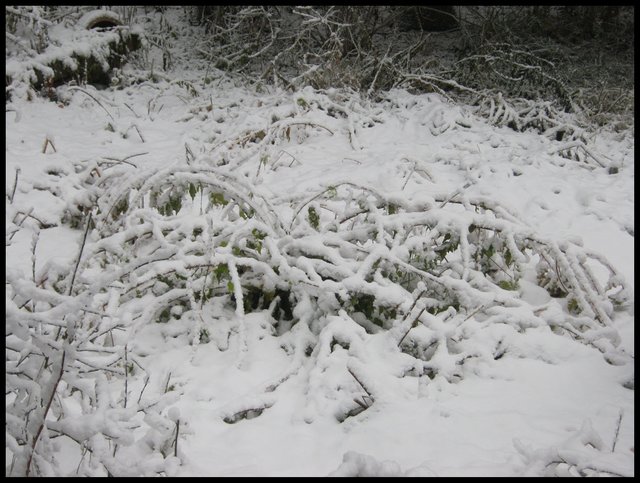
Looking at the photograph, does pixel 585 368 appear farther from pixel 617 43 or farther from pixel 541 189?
pixel 617 43

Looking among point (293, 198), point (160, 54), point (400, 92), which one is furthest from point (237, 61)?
point (293, 198)

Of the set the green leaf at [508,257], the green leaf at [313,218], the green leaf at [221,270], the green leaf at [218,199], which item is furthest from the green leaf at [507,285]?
the green leaf at [218,199]

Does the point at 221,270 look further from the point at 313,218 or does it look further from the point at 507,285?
the point at 507,285

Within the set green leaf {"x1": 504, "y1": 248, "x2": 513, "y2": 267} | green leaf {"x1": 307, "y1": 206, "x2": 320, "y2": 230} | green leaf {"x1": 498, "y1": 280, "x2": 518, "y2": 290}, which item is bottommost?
green leaf {"x1": 498, "y1": 280, "x2": 518, "y2": 290}

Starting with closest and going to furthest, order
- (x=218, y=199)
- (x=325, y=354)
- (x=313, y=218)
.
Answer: (x=325, y=354) → (x=218, y=199) → (x=313, y=218)

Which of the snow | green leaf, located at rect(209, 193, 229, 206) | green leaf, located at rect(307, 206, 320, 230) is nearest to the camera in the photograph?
the snow

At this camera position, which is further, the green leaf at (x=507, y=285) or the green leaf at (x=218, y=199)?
the green leaf at (x=218, y=199)

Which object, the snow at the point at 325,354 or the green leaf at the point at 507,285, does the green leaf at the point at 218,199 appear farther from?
the green leaf at the point at 507,285

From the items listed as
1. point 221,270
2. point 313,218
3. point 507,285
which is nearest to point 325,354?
point 221,270

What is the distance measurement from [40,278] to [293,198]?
1.64m

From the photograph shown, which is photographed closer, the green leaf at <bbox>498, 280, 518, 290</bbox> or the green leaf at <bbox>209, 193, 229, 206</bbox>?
the green leaf at <bbox>498, 280, 518, 290</bbox>

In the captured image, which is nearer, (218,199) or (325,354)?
(325,354)

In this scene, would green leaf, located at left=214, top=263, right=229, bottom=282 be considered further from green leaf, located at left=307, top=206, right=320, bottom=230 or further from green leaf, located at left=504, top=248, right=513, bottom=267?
green leaf, located at left=504, top=248, right=513, bottom=267

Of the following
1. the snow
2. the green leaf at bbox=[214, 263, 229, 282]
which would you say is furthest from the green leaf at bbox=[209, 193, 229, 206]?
the green leaf at bbox=[214, 263, 229, 282]
